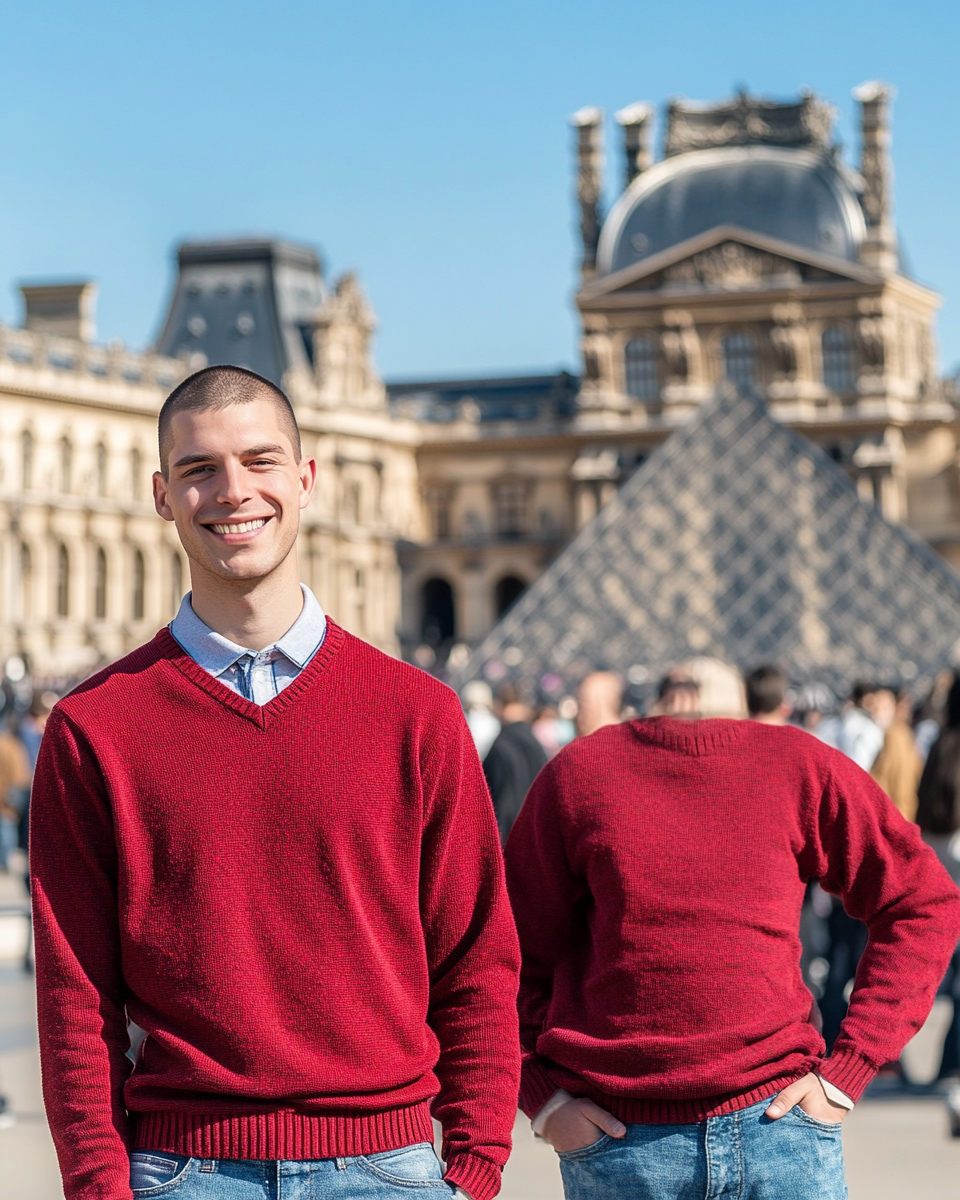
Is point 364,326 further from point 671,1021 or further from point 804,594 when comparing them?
point 671,1021

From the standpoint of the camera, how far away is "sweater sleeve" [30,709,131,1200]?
2.38m

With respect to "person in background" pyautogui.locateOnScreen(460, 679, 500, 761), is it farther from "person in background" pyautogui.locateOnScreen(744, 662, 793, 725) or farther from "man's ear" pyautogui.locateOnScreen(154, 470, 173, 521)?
"man's ear" pyautogui.locateOnScreen(154, 470, 173, 521)

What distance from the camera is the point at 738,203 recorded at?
5072 centimetres

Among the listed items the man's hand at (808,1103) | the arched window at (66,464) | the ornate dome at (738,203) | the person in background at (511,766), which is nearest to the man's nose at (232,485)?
the man's hand at (808,1103)

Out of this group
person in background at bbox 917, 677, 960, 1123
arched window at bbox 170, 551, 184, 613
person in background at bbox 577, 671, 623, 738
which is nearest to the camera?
person in background at bbox 577, 671, 623, 738

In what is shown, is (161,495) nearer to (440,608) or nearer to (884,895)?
(884,895)

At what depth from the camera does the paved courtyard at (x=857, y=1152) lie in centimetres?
540

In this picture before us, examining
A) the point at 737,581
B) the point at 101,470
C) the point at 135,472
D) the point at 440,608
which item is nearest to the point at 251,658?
the point at 737,581

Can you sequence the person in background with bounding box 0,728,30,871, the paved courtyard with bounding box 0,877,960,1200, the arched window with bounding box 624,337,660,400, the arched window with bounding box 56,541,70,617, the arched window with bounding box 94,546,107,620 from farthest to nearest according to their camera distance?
the arched window with bounding box 624,337,660,400 < the arched window with bounding box 94,546,107,620 < the arched window with bounding box 56,541,70,617 < the person in background with bounding box 0,728,30,871 < the paved courtyard with bounding box 0,877,960,1200

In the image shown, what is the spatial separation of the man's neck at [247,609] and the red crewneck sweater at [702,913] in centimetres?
68

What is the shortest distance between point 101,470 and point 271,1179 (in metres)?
44.2

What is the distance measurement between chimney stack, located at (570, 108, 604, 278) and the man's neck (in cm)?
4947

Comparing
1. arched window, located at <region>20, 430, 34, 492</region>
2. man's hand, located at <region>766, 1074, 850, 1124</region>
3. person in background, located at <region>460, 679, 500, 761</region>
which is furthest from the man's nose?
arched window, located at <region>20, 430, 34, 492</region>

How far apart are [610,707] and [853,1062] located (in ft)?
6.51
